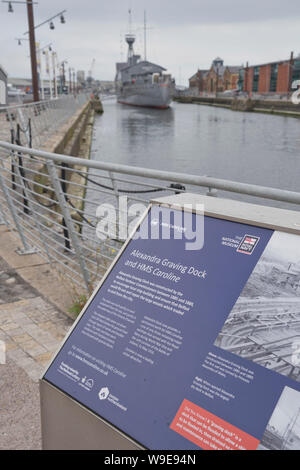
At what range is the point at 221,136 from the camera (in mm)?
36875

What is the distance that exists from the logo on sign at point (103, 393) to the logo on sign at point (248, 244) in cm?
70

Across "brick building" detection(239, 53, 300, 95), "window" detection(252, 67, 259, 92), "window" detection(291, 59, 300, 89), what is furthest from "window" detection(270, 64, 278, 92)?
"window" detection(291, 59, 300, 89)

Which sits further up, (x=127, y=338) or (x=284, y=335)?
(x=284, y=335)

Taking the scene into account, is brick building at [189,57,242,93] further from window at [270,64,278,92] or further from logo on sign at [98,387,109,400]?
logo on sign at [98,387,109,400]

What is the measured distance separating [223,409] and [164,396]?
22cm

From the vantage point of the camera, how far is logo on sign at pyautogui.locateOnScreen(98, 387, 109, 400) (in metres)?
1.85

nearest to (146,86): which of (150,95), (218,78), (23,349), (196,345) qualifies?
(150,95)

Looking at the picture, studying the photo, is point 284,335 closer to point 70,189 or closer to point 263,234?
point 263,234

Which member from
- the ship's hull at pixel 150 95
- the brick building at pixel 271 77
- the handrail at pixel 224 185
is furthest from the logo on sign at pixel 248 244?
the ship's hull at pixel 150 95

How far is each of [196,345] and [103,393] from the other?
1.33 ft

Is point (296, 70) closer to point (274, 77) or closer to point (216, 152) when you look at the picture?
point (274, 77)

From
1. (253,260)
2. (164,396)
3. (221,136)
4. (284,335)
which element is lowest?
(221,136)

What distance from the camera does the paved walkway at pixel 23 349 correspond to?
2537 millimetres
